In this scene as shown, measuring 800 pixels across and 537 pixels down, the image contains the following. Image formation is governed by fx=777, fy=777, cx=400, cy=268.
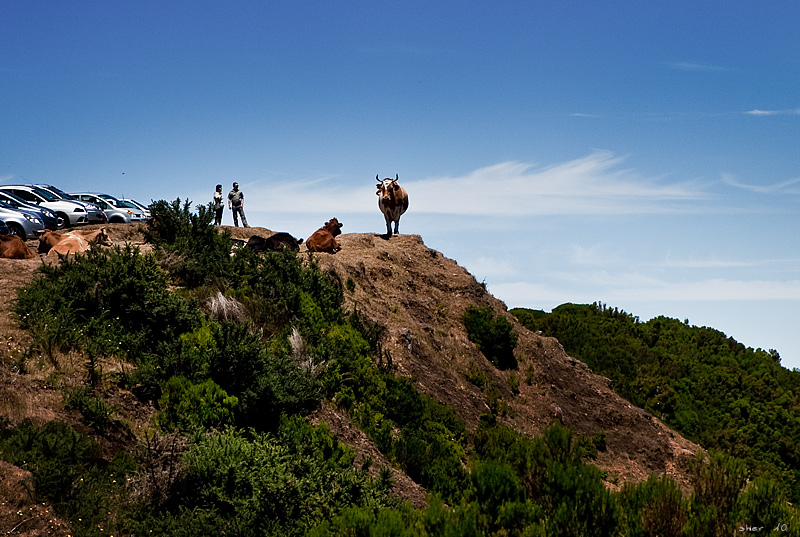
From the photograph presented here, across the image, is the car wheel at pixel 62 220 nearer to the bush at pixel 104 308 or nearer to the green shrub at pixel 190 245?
the green shrub at pixel 190 245

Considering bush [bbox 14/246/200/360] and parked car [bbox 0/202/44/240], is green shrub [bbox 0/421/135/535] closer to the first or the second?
bush [bbox 14/246/200/360]

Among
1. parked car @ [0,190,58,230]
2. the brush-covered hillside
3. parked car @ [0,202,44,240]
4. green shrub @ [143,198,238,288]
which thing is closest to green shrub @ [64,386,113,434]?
the brush-covered hillside

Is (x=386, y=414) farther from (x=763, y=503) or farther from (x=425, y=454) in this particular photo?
(x=763, y=503)

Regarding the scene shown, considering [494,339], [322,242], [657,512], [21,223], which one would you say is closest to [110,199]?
[21,223]

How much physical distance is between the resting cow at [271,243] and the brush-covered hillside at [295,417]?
0.57 meters

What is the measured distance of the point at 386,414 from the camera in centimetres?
1791

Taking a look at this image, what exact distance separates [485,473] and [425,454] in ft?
21.3

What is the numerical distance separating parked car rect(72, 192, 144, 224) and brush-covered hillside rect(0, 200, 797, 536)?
14169 millimetres

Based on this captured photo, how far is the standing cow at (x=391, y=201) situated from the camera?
28.8 meters

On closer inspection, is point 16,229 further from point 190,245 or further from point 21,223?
point 190,245

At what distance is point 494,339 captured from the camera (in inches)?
968

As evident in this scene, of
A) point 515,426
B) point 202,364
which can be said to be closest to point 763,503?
point 202,364

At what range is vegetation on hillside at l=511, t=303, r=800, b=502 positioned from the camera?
3014cm

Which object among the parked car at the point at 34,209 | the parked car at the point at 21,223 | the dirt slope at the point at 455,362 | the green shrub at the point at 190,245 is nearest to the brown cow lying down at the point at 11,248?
the dirt slope at the point at 455,362
